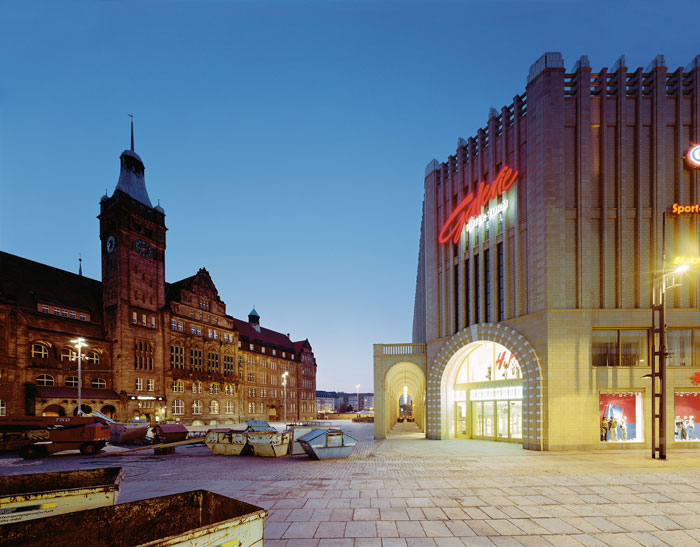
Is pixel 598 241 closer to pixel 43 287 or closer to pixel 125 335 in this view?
pixel 125 335

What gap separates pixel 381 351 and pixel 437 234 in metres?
9.73

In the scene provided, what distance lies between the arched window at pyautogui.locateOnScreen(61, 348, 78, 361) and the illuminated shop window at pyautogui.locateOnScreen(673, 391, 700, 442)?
50.8 metres

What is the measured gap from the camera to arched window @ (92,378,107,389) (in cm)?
4666

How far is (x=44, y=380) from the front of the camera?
4156 centimetres

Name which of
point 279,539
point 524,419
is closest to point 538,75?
point 524,419

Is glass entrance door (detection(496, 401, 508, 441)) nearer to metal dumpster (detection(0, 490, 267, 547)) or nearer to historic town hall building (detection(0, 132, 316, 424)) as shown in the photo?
metal dumpster (detection(0, 490, 267, 547))

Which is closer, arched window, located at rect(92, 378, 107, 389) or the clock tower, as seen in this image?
arched window, located at rect(92, 378, 107, 389)

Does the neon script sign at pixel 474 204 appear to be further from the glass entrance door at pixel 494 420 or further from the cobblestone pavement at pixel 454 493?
the cobblestone pavement at pixel 454 493

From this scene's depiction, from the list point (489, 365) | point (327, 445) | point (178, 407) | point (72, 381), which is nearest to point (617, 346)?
point (489, 365)

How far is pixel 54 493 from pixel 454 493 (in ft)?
32.9

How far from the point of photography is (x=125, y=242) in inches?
2066

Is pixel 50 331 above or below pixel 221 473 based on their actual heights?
above

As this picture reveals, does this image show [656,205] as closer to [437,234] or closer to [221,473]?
[437,234]

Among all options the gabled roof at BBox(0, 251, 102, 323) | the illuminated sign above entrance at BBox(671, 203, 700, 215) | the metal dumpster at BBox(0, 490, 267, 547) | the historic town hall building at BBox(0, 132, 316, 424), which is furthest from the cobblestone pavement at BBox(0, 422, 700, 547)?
the gabled roof at BBox(0, 251, 102, 323)
